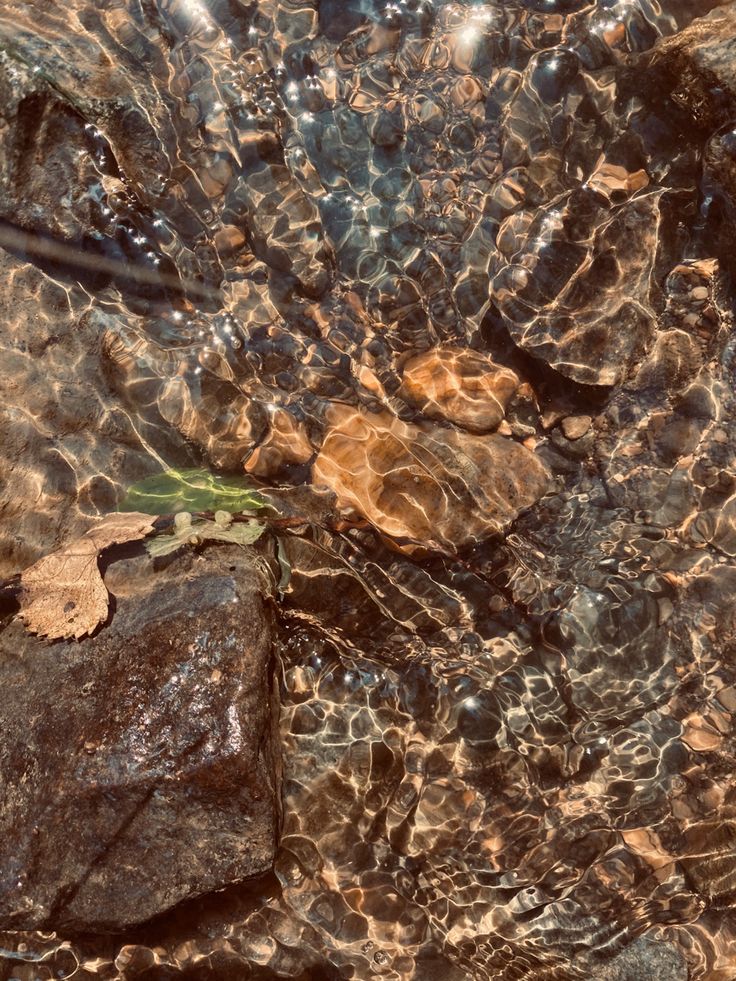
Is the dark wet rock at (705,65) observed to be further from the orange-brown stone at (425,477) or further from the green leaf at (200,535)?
the green leaf at (200,535)

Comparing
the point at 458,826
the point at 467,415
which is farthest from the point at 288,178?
the point at 458,826

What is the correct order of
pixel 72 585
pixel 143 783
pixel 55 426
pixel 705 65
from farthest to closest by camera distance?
pixel 55 426, pixel 705 65, pixel 72 585, pixel 143 783

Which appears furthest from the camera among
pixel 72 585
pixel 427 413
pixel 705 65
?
pixel 427 413

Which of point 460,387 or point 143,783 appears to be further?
point 460,387

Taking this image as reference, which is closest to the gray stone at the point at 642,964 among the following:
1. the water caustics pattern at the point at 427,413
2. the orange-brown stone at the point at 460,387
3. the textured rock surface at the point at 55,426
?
the water caustics pattern at the point at 427,413

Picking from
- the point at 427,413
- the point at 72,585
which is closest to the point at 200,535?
the point at 72,585

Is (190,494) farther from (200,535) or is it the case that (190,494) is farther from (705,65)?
(705,65)

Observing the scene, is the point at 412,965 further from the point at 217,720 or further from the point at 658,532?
the point at 658,532
